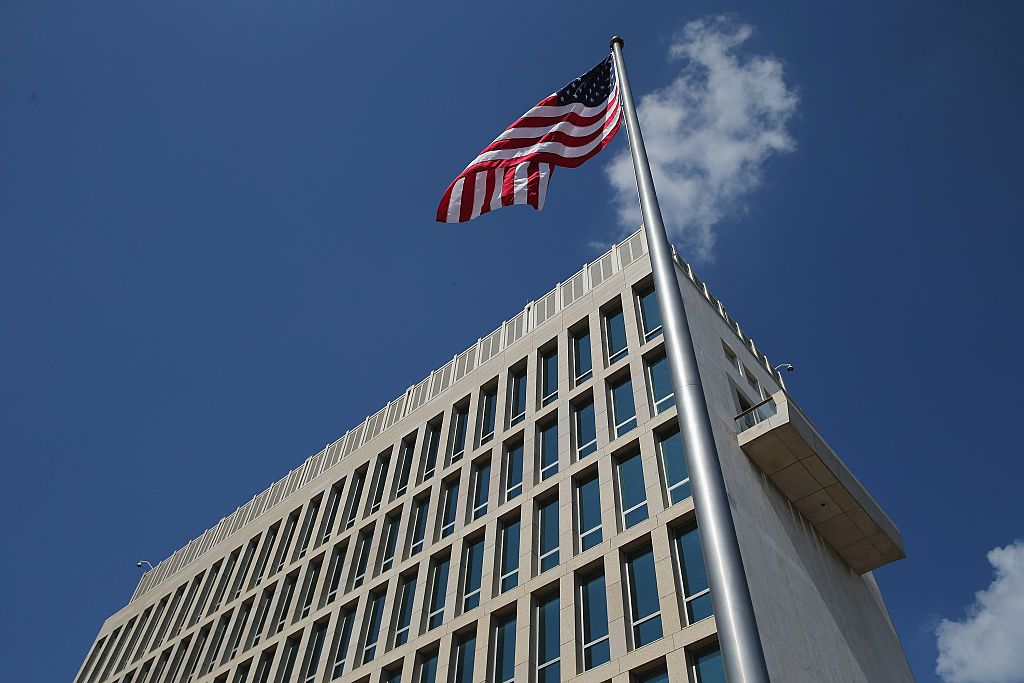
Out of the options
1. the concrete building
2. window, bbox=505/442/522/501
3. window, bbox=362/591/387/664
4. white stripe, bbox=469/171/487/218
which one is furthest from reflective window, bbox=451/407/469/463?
white stripe, bbox=469/171/487/218

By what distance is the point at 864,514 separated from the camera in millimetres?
25875

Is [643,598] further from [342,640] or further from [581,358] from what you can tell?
[342,640]

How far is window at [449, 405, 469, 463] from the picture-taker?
1254 inches

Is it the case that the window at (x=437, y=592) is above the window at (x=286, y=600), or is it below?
below

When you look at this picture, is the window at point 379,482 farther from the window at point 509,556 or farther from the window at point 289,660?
the window at point 509,556

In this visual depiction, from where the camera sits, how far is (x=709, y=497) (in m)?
7.23

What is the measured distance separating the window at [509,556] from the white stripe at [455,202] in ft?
44.2

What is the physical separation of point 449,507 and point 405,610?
13.2 ft

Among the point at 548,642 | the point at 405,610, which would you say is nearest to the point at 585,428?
the point at 548,642

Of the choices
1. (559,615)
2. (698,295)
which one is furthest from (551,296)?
(559,615)

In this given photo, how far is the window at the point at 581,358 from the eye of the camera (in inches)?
1131

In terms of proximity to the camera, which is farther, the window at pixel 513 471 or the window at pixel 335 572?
the window at pixel 335 572

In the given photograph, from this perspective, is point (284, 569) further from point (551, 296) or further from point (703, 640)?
point (703, 640)

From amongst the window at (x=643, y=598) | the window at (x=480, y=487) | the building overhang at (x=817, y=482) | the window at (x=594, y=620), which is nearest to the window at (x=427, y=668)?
the window at (x=480, y=487)
